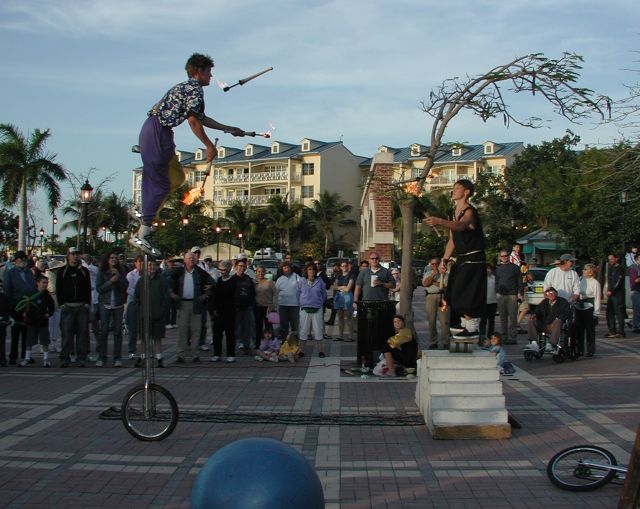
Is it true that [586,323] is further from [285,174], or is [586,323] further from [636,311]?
[285,174]

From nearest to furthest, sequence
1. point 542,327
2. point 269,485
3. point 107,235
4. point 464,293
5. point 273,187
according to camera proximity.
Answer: point 269,485
point 464,293
point 542,327
point 107,235
point 273,187

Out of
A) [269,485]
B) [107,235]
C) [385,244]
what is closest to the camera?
[269,485]

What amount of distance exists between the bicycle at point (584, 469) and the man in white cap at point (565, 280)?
29.7 ft

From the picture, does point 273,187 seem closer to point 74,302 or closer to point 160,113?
point 74,302

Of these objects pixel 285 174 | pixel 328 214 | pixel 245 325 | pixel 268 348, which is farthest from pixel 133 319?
pixel 285 174

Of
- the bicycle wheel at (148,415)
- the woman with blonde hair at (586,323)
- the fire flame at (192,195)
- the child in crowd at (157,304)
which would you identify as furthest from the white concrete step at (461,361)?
the woman with blonde hair at (586,323)

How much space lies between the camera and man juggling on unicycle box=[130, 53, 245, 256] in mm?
7207

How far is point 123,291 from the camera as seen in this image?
45.8ft

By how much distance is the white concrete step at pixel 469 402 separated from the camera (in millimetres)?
7949

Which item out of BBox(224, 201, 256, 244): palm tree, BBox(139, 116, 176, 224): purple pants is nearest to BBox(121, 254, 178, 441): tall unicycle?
BBox(139, 116, 176, 224): purple pants

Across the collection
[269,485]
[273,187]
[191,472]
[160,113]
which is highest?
[273,187]

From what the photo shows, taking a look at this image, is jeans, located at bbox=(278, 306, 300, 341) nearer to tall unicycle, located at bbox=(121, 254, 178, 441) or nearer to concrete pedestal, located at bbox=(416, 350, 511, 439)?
concrete pedestal, located at bbox=(416, 350, 511, 439)

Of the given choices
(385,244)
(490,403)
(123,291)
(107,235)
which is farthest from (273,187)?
(490,403)

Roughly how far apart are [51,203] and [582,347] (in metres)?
29.8
